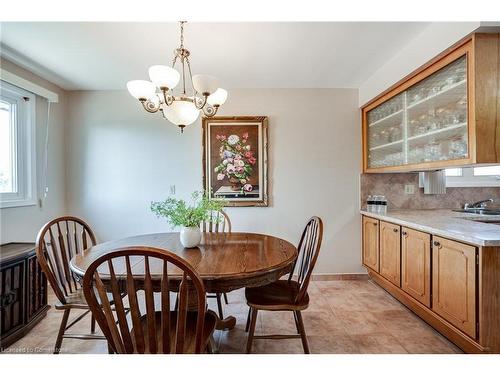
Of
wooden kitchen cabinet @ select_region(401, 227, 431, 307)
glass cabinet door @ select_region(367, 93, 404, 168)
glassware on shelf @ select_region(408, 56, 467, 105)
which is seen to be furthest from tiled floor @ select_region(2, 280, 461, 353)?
glassware on shelf @ select_region(408, 56, 467, 105)

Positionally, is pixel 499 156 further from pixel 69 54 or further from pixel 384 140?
pixel 69 54

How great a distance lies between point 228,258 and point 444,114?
192cm

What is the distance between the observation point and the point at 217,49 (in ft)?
7.57

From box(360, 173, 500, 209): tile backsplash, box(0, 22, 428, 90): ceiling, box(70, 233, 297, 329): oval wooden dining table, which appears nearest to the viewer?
box(70, 233, 297, 329): oval wooden dining table

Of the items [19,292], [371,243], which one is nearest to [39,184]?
[19,292]

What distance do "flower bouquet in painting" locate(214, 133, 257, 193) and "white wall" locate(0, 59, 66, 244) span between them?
1.83 metres

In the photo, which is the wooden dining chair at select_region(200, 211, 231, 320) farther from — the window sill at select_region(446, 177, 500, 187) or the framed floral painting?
the window sill at select_region(446, 177, 500, 187)

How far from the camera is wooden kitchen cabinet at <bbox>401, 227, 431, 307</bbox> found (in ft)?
6.88

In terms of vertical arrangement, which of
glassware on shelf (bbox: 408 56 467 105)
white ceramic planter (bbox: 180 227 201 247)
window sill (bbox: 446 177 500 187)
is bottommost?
white ceramic planter (bbox: 180 227 201 247)

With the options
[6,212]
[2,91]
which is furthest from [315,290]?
[2,91]

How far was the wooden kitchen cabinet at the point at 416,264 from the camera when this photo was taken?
2.10 m

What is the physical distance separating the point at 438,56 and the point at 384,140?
42.6 inches

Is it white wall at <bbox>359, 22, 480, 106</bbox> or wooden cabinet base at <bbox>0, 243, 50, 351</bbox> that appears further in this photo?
wooden cabinet base at <bbox>0, 243, 50, 351</bbox>

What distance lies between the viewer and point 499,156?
1.69 metres
